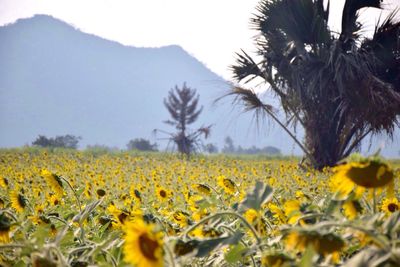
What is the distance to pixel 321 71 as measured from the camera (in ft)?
29.1

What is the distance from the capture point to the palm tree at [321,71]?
8.81 m

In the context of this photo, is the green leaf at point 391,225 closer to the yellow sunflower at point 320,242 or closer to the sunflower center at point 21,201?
the yellow sunflower at point 320,242

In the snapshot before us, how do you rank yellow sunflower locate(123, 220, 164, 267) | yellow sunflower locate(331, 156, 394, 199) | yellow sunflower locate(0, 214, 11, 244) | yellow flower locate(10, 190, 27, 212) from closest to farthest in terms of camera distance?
yellow sunflower locate(123, 220, 164, 267), yellow sunflower locate(331, 156, 394, 199), yellow sunflower locate(0, 214, 11, 244), yellow flower locate(10, 190, 27, 212)

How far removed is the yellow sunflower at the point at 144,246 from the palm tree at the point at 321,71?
332 inches

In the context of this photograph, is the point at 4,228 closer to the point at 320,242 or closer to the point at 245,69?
the point at 320,242

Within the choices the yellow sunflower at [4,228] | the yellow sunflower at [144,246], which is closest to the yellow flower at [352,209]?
the yellow sunflower at [144,246]

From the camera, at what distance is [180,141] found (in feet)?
62.3

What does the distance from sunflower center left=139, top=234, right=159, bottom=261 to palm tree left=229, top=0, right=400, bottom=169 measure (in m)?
8.44

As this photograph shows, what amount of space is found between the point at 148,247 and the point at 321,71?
873 centimetres

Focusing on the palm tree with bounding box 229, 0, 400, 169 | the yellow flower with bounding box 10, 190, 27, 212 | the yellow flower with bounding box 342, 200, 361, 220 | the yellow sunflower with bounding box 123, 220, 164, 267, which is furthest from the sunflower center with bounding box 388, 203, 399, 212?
the palm tree with bounding box 229, 0, 400, 169

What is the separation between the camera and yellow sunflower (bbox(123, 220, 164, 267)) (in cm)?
61

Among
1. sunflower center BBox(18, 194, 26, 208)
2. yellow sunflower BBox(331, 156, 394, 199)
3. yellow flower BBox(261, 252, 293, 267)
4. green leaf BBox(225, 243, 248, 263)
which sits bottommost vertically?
sunflower center BBox(18, 194, 26, 208)

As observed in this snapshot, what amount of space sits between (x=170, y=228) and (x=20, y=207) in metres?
0.83

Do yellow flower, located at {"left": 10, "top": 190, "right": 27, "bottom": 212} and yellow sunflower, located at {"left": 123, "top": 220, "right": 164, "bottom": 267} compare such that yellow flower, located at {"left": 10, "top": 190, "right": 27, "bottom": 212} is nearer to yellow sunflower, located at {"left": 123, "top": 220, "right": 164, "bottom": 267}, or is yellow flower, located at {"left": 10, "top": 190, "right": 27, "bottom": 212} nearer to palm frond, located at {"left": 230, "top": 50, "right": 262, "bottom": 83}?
yellow sunflower, located at {"left": 123, "top": 220, "right": 164, "bottom": 267}
